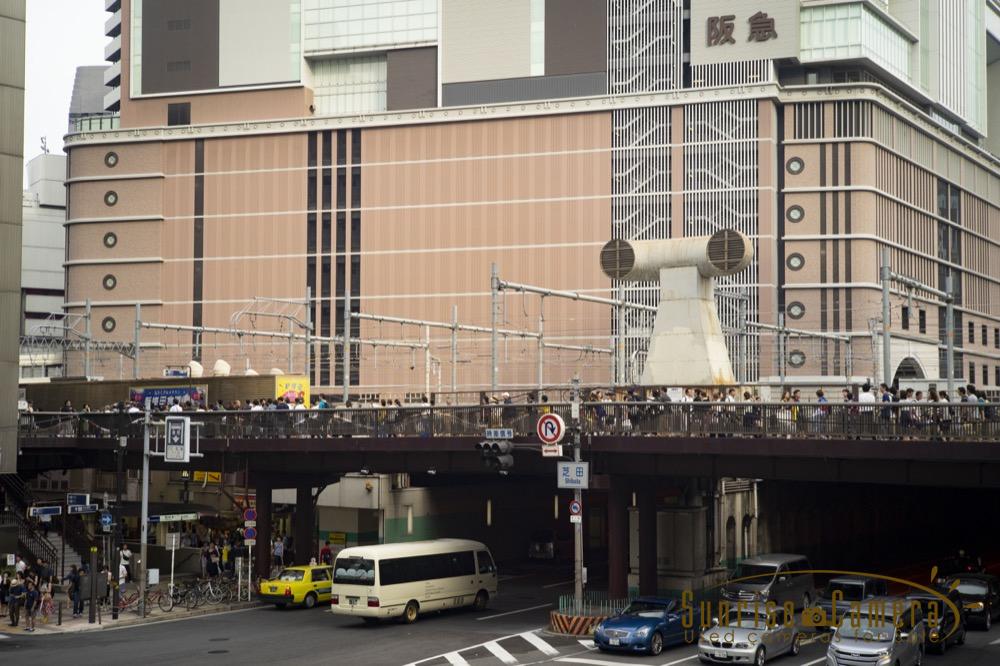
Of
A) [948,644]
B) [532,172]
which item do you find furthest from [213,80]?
[948,644]

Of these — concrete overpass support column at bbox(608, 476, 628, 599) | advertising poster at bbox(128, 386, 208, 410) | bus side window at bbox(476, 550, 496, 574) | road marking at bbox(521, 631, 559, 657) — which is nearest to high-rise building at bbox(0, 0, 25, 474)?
advertising poster at bbox(128, 386, 208, 410)

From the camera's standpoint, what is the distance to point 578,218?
348 ft

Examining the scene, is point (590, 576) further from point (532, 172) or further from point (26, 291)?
point (26, 291)

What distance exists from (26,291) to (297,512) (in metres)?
107

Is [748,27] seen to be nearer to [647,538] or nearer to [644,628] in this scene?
[647,538]

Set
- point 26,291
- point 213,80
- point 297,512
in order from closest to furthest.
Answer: point 297,512, point 213,80, point 26,291

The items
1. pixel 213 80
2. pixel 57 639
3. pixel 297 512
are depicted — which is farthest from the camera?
pixel 213 80

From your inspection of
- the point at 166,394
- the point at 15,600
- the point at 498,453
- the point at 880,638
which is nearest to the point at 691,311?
the point at 498,453

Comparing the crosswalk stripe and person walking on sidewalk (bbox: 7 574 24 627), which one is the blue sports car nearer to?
the crosswalk stripe

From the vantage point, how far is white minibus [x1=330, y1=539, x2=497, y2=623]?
42.9 meters

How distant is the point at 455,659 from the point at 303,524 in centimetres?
1976

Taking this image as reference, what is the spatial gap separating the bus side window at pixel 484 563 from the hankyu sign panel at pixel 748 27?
2473 inches

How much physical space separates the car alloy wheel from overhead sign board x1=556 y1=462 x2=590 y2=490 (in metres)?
5.08

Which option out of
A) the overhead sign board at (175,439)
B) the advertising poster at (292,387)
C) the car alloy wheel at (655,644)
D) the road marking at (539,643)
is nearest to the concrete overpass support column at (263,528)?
the overhead sign board at (175,439)
